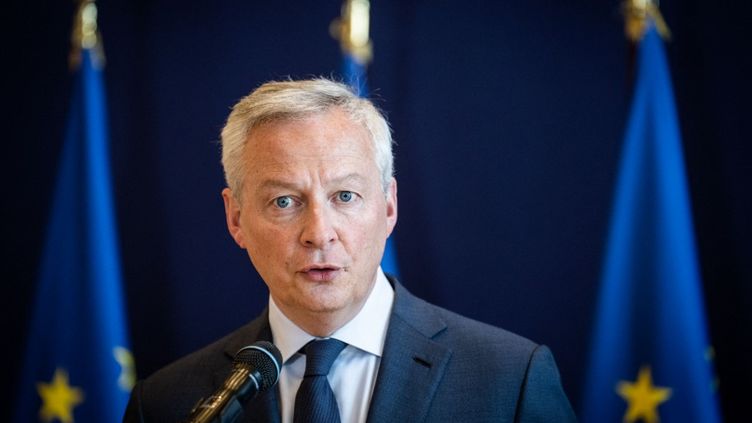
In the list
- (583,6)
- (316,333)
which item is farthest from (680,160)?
(316,333)

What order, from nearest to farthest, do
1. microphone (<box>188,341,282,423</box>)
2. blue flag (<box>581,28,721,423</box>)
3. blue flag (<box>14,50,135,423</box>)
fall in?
microphone (<box>188,341,282,423</box>), blue flag (<box>581,28,721,423</box>), blue flag (<box>14,50,135,423</box>)

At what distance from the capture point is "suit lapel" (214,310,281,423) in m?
1.61

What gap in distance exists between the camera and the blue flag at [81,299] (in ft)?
8.83

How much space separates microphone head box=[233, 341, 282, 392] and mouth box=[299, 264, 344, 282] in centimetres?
32

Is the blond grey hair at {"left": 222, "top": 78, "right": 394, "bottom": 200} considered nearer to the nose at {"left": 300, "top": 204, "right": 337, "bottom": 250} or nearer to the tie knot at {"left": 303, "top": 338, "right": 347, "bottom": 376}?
the nose at {"left": 300, "top": 204, "right": 337, "bottom": 250}

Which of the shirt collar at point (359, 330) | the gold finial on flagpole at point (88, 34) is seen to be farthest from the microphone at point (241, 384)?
the gold finial on flagpole at point (88, 34)

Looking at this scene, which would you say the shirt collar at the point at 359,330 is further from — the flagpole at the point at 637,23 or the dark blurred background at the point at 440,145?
the flagpole at the point at 637,23

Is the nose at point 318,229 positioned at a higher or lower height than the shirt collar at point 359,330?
higher

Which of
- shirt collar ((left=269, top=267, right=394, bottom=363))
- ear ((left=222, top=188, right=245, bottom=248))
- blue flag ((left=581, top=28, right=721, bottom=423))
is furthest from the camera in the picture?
blue flag ((left=581, top=28, right=721, bottom=423))

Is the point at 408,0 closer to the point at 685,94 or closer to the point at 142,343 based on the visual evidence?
the point at 685,94

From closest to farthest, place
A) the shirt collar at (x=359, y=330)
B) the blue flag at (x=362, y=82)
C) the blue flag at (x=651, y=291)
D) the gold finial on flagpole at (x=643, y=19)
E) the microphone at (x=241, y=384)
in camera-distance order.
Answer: the microphone at (x=241, y=384), the shirt collar at (x=359, y=330), the blue flag at (x=651, y=291), the gold finial on flagpole at (x=643, y=19), the blue flag at (x=362, y=82)

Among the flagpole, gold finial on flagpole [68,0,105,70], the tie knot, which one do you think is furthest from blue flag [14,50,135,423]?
the flagpole

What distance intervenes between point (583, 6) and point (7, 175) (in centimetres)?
225

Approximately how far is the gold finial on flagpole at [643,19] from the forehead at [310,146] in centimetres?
106
